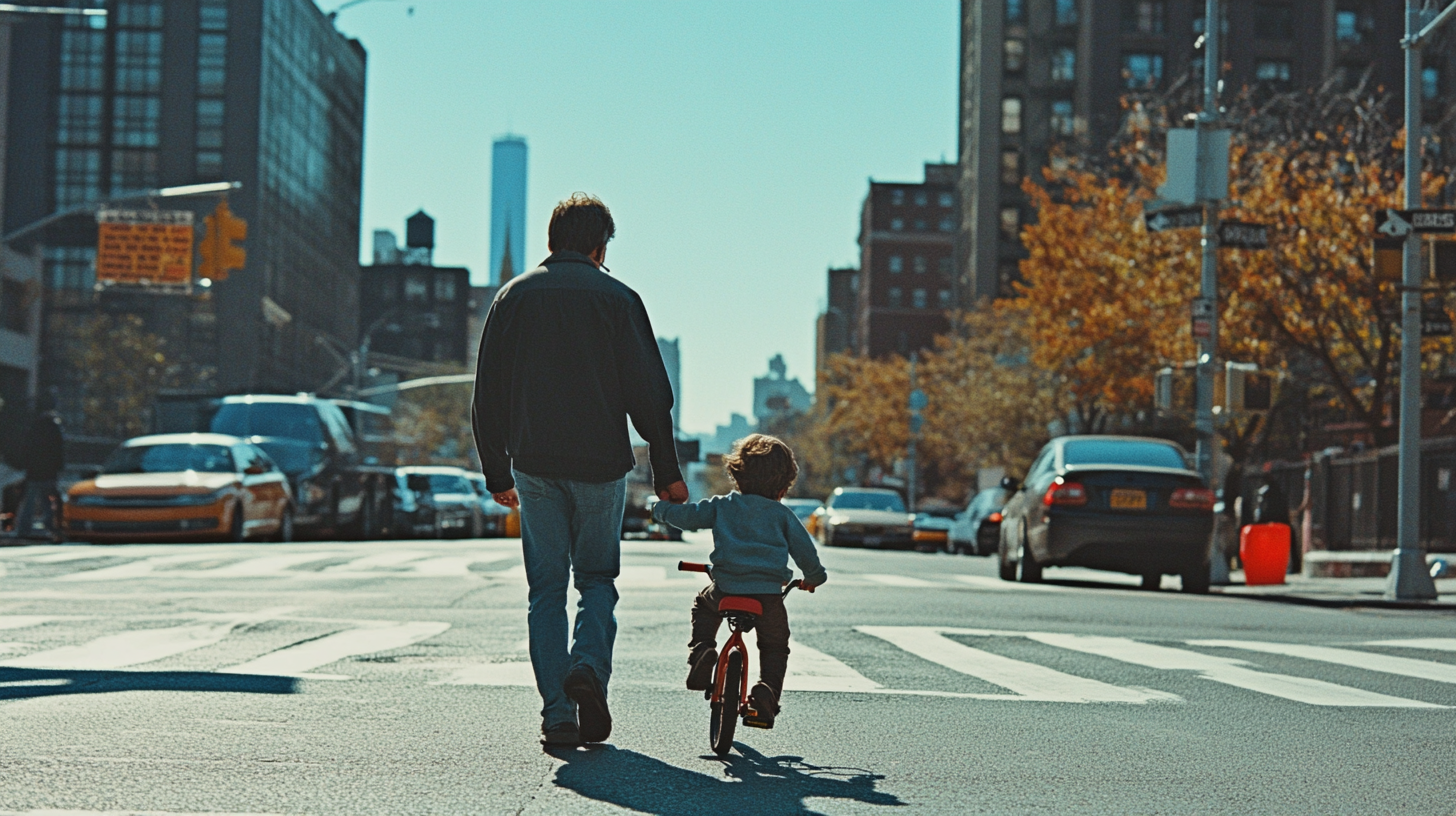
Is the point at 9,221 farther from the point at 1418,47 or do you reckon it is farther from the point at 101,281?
the point at 1418,47

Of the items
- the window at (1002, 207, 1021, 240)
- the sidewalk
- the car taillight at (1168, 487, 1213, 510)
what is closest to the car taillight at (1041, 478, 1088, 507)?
the car taillight at (1168, 487, 1213, 510)

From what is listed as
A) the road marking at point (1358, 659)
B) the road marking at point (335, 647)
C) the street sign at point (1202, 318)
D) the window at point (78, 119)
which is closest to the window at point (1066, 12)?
the window at point (78, 119)

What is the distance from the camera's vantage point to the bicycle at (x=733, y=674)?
5957 mm

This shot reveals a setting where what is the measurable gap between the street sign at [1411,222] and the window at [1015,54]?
76.5 metres

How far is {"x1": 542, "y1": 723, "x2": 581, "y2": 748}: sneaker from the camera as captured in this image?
6.25 meters

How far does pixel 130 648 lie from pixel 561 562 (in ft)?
13.8

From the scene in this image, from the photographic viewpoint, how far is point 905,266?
13725 cm

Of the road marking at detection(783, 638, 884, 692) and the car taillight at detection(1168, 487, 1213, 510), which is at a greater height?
the car taillight at detection(1168, 487, 1213, 510)

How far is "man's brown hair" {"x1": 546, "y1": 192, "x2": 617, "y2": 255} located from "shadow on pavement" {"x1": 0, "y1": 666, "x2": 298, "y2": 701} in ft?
8.18

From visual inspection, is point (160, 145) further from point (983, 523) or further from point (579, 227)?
point (579, 227)

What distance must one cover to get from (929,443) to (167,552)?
195ft

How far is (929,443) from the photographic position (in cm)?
7669

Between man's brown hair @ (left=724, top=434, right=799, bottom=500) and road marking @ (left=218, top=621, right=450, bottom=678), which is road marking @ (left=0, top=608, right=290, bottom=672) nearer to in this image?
road marking @ (left=218, top=621, right=450, bottom=678)

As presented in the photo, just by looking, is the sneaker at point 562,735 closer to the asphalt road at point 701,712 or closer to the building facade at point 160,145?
the asphalt road at point 701,712
